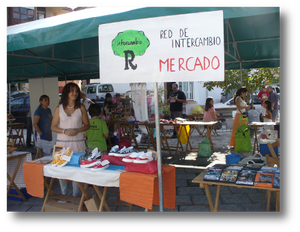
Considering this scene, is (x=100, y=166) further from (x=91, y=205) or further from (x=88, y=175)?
(x=91, y=205)

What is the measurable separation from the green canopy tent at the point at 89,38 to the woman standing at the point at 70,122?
735 mm

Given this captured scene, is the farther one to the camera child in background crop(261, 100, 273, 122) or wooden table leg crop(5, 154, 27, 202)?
child in background crop(261, 100, 273, 122)

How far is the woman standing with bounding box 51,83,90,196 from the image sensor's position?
3.41m

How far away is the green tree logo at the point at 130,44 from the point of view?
7.66 ft

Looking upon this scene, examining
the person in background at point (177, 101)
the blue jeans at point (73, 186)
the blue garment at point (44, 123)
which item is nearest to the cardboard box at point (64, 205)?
the blue jeans at point (73, 186)

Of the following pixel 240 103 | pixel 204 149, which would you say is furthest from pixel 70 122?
pixel 240 103

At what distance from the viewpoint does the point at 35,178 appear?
294cm

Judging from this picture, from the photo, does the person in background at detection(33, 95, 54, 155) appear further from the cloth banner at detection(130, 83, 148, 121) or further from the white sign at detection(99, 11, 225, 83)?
the cloth banner at detection(130, 83, 148, 121)

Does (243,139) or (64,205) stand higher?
(243,139)

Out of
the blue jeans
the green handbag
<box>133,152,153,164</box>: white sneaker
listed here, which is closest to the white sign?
<box>133,152,153,164</box>: white sneaker

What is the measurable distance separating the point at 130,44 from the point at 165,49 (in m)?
0.33

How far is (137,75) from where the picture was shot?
2357 millimetres

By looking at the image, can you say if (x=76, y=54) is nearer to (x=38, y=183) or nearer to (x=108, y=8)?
(x=108, y=8)

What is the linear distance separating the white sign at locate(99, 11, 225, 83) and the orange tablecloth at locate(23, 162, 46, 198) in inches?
52.5
